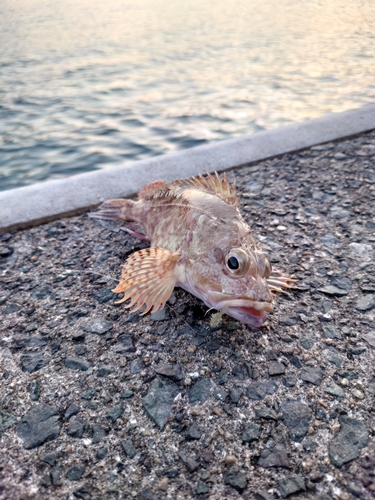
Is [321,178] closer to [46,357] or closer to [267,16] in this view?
[46,357]

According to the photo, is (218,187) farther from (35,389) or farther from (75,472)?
(75,472)

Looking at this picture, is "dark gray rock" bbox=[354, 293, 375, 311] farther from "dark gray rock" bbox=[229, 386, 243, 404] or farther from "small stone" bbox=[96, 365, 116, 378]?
"small stone" bbox=[96, 365, 116, 378]

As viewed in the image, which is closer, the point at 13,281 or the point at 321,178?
the point at 13,281

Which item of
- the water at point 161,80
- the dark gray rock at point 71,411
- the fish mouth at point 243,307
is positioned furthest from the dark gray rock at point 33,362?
the water at point 161,80

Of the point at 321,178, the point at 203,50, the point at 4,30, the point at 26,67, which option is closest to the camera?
the point at 321,178

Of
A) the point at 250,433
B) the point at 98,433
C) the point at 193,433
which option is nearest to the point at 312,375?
the point at 250,433

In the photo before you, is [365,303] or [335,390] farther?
[365,303]

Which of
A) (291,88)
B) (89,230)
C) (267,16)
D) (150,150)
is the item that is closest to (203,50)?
(291,88)
